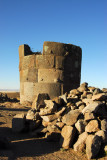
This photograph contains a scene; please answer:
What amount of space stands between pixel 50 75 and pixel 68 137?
5.59m

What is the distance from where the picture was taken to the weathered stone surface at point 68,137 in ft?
13.1

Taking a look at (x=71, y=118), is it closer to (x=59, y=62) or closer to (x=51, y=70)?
(x=51, y=70)

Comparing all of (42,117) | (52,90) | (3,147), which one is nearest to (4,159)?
(3,147)

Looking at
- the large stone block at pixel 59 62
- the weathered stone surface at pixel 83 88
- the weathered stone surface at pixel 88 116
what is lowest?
the weathered stone surface at pixel 88 116

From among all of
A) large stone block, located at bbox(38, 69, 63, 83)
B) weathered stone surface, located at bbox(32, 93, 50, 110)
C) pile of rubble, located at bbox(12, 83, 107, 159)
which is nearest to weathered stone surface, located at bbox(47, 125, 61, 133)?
pile of rubble, located at bbox(12, 83, 107, 159)

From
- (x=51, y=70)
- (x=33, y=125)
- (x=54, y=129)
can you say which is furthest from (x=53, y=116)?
(x=51, y=70)

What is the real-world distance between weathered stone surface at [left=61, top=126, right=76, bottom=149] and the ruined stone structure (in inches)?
202

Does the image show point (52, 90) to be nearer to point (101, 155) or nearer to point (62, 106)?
point (62, 106)

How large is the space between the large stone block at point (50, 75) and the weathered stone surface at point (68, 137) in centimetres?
527

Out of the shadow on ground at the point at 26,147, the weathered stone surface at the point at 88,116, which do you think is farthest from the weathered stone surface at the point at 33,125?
the weathered stone surface at the point at 88,116

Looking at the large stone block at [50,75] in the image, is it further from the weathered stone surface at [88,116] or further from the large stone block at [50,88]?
the weathered stone surface at [88,116]

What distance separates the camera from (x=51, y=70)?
369 inches

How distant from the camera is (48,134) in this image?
4.52 m

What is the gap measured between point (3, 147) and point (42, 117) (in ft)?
6.01
